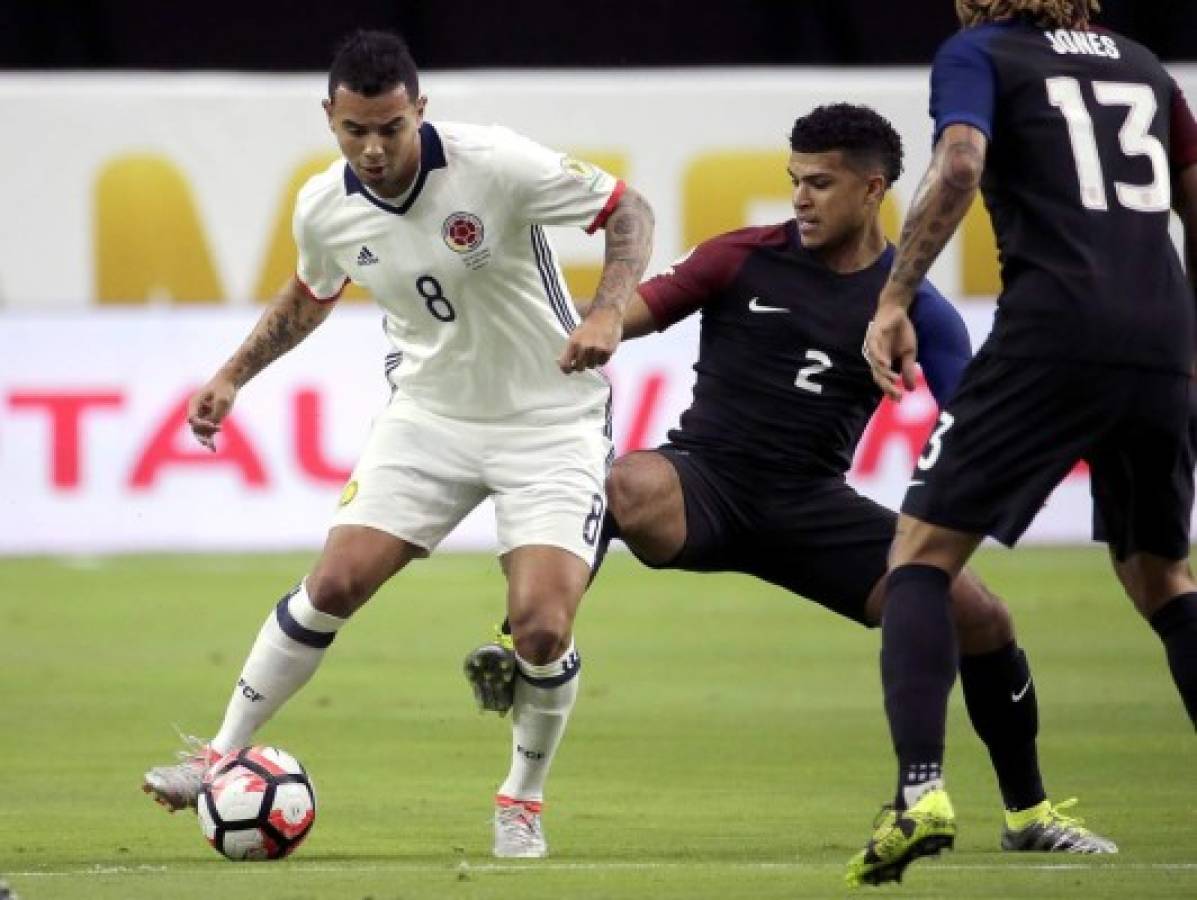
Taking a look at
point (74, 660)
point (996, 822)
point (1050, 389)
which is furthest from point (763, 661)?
point (1050, 389)

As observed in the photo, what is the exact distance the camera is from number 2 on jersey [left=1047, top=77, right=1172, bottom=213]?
6.63 meters

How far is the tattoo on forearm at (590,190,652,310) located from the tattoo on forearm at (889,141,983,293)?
126 centimetres

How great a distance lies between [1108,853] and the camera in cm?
745

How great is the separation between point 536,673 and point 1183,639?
5.60 feet

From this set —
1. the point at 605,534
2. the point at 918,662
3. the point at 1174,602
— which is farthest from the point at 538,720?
the point at 1174,602

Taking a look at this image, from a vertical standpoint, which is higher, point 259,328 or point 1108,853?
point 259,328

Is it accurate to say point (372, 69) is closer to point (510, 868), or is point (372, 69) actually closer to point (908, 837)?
point (510, 868)

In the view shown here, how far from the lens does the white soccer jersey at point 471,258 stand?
7.80m

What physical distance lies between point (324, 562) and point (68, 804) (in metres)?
1.55

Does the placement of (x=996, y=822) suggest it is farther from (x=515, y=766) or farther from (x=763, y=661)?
(x=763, y=661)

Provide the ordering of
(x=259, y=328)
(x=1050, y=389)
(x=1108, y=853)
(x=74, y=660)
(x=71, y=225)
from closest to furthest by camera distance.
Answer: (x=1050, y=389) → (x=1108, y=853) → (x=259, y=328) → (x=74, y=660) → (x=71, y=225)

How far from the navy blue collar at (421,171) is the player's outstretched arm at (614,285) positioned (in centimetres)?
50

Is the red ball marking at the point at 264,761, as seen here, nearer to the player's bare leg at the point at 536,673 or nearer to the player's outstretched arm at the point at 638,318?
the player's bare leg at the point at 536,673

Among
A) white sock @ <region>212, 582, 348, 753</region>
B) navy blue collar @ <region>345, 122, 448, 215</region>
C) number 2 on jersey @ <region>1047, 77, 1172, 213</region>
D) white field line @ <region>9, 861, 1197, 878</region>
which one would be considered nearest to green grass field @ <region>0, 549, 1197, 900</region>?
white field line @ <region>9, 861, 1197, 878</region>
